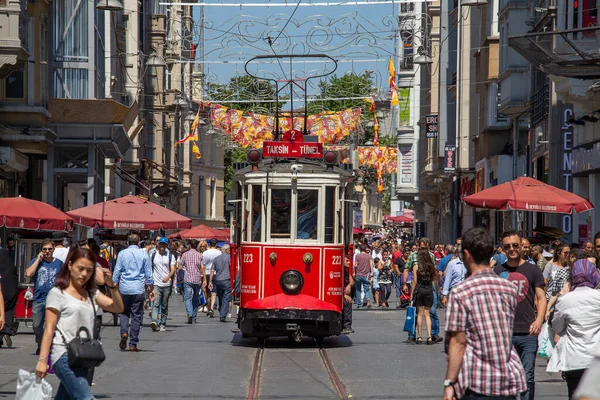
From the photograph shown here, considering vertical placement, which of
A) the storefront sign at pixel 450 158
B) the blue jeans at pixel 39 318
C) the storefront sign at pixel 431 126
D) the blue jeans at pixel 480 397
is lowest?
the blue jeans at pixel 39 318

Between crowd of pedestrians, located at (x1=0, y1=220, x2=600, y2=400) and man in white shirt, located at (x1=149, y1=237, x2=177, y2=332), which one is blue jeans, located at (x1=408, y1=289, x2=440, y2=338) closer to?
crowd of pedestrians, located at (x1=0, y1=220, x2=600, y2=400)

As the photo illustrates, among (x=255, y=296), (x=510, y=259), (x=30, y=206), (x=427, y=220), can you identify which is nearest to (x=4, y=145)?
(x=30, y=206)

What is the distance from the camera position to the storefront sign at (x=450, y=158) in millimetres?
51781

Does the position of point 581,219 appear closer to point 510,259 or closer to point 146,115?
point 510,259

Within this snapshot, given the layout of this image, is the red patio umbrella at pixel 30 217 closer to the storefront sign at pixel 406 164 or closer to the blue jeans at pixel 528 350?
the blue jeans at pixel 528 350

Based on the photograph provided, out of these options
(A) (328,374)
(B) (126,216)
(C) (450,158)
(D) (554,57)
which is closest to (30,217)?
(B) (126,216)

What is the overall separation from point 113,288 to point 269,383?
5.03 m

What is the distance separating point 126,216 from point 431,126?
33.0 meters

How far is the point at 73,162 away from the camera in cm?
3288

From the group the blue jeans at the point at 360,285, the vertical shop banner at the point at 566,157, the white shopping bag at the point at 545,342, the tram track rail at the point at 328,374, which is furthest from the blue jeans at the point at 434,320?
the blue jeans at the point at 360,285

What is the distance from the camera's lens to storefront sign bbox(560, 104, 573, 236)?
97.4 ft

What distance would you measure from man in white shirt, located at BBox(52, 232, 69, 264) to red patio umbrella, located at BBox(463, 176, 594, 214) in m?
6.75

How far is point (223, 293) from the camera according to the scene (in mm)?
25547

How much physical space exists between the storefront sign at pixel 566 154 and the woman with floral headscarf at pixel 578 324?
19842mm
